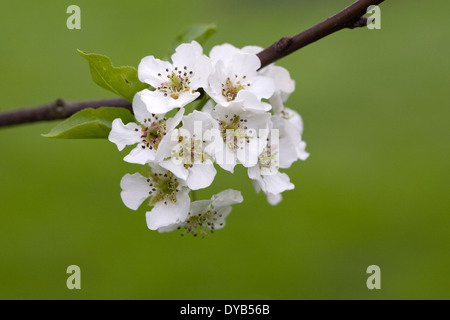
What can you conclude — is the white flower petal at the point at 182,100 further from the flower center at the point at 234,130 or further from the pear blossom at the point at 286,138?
the pear blossom at the point at 286,138

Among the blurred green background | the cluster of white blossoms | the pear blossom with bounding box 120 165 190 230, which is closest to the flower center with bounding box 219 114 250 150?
the cluster of white blossoms

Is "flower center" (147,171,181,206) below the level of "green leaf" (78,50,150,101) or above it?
below

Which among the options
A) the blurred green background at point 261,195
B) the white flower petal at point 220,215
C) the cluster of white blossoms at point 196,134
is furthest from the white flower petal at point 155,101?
the blurred green background at point 261,195

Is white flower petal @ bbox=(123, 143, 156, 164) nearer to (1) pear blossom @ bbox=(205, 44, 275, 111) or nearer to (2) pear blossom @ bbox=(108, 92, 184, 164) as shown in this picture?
(2) pear blossom @ bbox=(108, 92, 184, 164)

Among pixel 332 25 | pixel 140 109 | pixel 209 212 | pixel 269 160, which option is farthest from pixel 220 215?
pixel 332 25

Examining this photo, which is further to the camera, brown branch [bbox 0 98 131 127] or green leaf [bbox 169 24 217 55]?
green leaf [bbox 169 24 217 55]

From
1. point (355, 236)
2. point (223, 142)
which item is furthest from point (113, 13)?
point (223, 142)

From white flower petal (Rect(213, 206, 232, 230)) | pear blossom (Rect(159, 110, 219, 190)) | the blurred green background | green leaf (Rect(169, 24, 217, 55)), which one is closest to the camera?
pear blossom (Rect(159, 110, 219, 190))
